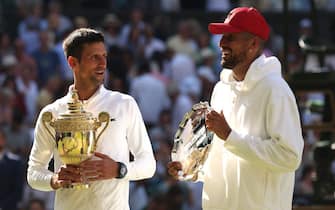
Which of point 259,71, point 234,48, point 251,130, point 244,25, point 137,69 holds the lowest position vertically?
point 137,69

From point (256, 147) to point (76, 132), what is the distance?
965mm

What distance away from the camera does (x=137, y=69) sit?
1770 centimetres

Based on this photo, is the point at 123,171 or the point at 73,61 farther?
the point at 73,61

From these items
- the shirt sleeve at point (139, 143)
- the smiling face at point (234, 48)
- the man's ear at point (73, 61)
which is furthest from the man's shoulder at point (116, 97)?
the smiling face at point (234, 48)

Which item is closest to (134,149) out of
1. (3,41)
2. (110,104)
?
(110,104)

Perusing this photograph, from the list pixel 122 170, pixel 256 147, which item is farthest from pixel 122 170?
pixel 256 147

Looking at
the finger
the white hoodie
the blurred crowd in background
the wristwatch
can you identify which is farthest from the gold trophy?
the blurred crowd in background

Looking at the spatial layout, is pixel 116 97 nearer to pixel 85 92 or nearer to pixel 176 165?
pixel 85 92

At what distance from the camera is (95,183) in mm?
7047

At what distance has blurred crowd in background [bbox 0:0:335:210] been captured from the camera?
14.7 meters

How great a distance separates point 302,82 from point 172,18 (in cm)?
1071

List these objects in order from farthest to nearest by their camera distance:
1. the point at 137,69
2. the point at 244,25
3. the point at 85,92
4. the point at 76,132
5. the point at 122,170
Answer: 1. the point at 137,69
2. the point at 85,92
3. the point at 244,25
4. the point at 122,170
5. the point at 76,132

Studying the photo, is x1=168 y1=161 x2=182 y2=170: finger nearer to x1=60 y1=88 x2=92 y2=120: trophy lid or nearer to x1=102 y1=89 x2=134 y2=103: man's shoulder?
x1=102 y1=89 x2=134 y2=103: man's shoulder

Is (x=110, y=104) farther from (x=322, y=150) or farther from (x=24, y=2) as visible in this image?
(x=24, y=2)
